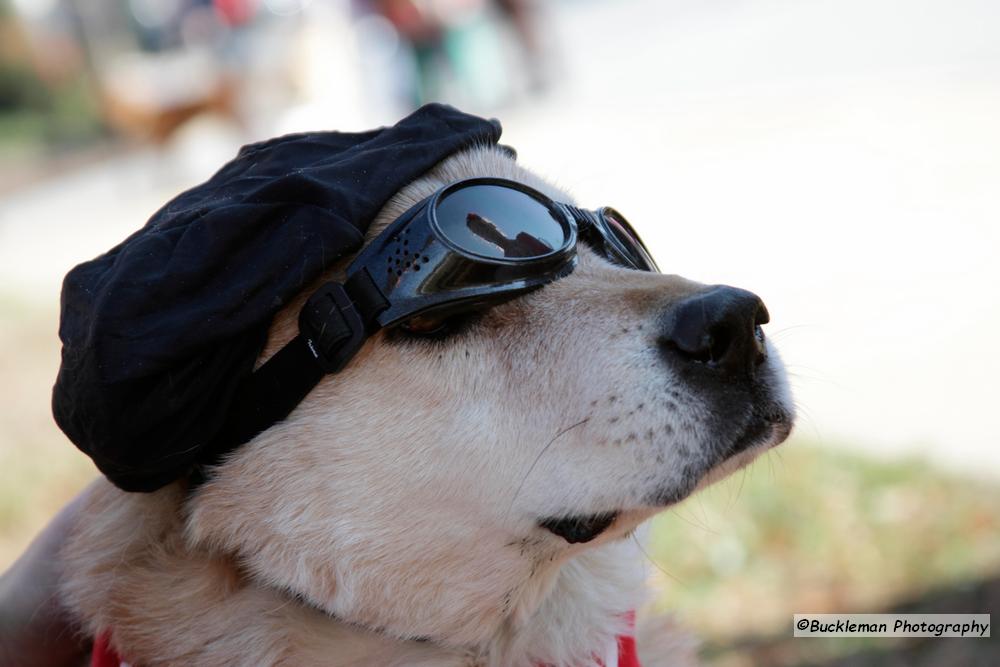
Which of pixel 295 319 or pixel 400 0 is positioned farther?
pixel 400 0

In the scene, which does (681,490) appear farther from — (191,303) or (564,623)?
(191,303)

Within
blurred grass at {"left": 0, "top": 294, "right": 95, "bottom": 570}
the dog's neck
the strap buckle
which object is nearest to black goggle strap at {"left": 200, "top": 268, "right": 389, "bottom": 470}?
the strap buckle

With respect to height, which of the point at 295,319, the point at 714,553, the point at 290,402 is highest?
the point at 295,319

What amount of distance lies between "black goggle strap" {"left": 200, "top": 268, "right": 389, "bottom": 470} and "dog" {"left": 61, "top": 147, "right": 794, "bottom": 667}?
1.5 inches

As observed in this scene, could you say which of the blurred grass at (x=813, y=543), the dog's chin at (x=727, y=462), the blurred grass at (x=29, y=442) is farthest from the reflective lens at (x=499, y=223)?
the blurred grass at (x=29, y=442)

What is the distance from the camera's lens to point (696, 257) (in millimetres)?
7375

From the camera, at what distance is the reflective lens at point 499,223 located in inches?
91.4

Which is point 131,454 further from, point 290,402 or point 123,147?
point 123,147

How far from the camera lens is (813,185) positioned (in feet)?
27.0

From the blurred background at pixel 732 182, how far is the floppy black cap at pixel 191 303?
4.01 ft

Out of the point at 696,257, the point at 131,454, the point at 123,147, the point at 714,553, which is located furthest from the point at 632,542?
the point at 123,147

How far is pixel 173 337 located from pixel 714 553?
2982 millimetres

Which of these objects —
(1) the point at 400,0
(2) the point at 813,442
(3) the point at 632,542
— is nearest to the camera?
(3) the point at 632,542

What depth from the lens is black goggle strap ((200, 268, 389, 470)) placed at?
2.27 m
